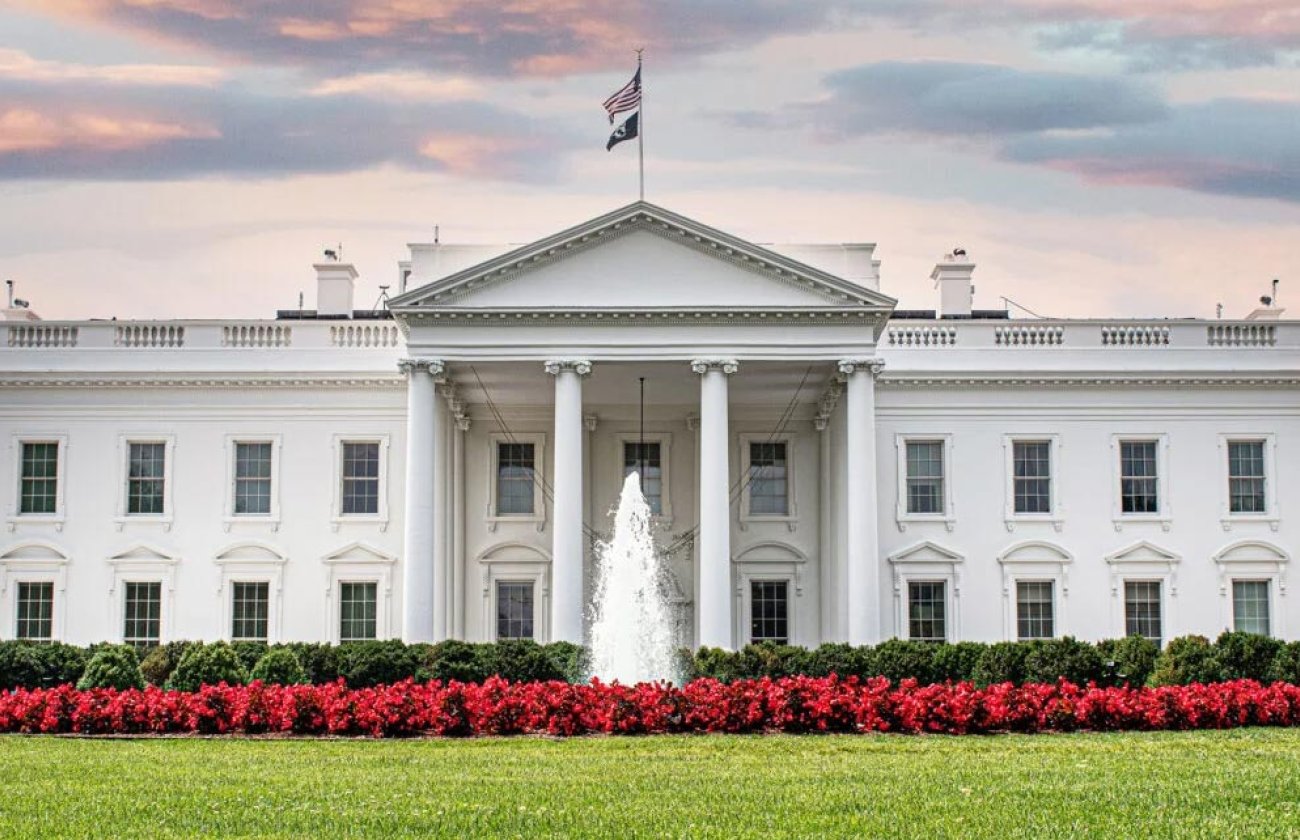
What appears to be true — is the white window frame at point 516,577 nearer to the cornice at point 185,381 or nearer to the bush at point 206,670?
the cornice at point 185,381

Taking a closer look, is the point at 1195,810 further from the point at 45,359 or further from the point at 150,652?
the point at 45,359

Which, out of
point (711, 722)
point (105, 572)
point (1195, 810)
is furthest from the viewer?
point (105, 572)

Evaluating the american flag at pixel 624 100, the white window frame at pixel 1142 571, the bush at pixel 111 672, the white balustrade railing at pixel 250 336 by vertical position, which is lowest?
the bush at pixel 111 672

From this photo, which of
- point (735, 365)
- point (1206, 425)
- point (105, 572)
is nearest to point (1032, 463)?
point (1206, 425)

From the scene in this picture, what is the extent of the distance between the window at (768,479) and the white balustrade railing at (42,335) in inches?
686

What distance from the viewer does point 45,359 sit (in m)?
39.8

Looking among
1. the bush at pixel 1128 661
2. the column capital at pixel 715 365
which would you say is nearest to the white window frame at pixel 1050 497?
the column capital at pixel 715 365

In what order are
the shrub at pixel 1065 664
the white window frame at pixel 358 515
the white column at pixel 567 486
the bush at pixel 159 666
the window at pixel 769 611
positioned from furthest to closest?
the window at pixel 769 611 → the white window frame at pixel 358 515 → the white column at pixel 567 486 → the bush at pixel 159 666 → the shrub at pixel 1065 664

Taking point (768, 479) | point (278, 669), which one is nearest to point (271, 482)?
point (278, 669)

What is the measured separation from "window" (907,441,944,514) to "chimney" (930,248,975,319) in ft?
20.5

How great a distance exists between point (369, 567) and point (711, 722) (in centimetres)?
1927

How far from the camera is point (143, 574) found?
129 ft

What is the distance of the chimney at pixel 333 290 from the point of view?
146ft

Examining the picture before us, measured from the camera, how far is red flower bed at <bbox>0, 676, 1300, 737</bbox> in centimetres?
2180
